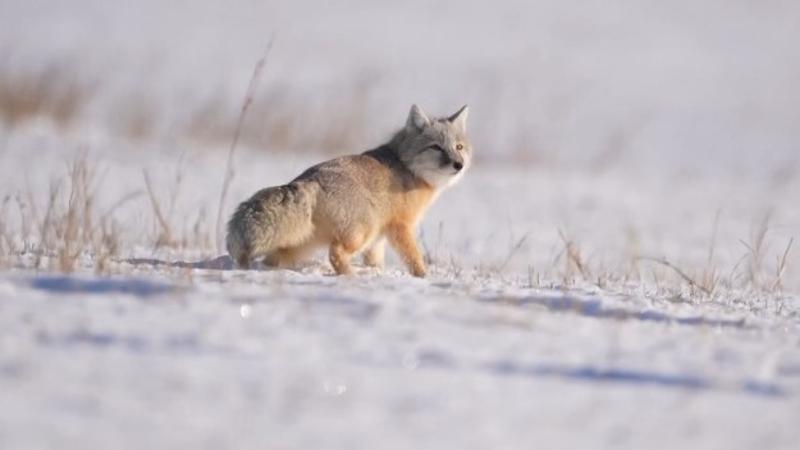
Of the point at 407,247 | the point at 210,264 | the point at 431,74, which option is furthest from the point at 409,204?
the point at 431,74

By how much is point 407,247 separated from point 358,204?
22.6 inches

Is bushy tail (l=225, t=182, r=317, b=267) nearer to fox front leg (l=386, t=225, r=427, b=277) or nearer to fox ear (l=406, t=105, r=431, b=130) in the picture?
fox front leg (l=386, t=225, r=427, b=277)

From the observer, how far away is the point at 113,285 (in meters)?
5.60

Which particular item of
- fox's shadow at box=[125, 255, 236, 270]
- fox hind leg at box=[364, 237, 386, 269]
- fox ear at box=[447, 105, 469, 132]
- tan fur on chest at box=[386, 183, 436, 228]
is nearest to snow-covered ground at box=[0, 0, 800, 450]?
fox's shadow at box=[125, 255, 236, 270]

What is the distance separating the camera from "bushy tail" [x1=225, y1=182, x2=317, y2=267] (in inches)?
290

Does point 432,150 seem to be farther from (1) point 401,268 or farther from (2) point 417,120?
(1) point 401,268

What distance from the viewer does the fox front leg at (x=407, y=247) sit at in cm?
831

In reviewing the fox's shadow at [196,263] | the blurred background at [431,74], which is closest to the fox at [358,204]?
the fox's shadow at [196,263]

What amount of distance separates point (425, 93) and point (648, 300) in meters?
17.2

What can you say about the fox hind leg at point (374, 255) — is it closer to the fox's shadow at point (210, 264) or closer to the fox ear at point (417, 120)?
the fox's shadow at point (210, 264)

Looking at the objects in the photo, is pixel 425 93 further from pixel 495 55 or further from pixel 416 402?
pixel 416 402

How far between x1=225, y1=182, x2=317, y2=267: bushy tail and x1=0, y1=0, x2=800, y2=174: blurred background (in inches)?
302

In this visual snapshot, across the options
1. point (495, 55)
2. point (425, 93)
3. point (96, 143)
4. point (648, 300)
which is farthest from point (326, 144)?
point (495, 55)

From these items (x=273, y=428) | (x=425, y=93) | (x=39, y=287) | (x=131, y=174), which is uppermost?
(x=425, y=93)
